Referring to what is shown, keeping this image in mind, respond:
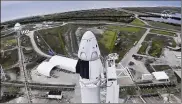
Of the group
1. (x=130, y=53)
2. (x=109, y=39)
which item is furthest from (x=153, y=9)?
(x=130, y=53)

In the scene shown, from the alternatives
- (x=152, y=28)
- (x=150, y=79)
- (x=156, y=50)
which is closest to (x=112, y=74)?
(x=150, y=79)

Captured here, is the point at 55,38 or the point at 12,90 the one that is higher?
the point at 55,38

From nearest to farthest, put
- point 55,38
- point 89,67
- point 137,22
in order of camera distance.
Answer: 1. point 89,67
2. point 55,38
3. point 137,22

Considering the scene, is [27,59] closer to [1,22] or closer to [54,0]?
[1,22]

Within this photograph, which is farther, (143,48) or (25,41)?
(25,41)

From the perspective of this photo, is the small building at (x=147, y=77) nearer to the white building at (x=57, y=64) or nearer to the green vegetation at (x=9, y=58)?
the white building at (x=57, y=64)

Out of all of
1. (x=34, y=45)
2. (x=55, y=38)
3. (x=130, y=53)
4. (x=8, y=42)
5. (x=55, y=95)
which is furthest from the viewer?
(x=55, y=38)

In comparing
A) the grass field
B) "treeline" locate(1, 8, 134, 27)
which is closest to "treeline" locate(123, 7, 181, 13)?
"treeline" locate(1, 8, 134, 27)

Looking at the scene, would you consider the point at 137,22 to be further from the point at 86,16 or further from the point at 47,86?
the point at 47,86
